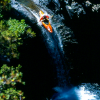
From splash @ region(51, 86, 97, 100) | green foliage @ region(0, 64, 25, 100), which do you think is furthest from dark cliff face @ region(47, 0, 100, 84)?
green foliage @ region(0, 64, 25, 100)

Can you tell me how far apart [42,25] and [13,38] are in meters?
3.20

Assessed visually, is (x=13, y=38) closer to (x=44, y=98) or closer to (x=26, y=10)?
(x=26, y=10)

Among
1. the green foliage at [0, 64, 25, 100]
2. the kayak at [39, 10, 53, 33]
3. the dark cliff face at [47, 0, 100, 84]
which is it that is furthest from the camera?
the dark cliff face at [47, 0, 100, 84]

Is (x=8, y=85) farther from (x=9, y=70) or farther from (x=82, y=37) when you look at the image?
(x=82, y=37)

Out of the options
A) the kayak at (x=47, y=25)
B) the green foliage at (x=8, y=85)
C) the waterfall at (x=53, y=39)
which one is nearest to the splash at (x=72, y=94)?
the waterfall at (x=53, y=39)

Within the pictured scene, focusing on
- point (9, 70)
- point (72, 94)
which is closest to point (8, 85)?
point (9, 70)

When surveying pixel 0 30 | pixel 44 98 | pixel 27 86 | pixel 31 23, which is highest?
pixel 31 23

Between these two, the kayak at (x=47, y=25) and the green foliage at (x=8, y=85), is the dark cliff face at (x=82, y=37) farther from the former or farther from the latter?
the green foliage at (x=8, y=85)

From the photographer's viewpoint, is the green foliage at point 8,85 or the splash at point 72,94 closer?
the green foliage at point 8,85

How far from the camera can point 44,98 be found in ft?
25.0

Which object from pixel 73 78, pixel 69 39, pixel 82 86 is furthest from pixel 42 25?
pixel 82 86

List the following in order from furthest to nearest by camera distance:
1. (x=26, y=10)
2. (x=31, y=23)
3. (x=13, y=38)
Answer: (x=26, y=10) < (x=31, y=23) < (x=13, y=38)

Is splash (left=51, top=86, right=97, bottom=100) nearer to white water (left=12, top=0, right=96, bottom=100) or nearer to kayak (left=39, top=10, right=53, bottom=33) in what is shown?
white water (left=12, top=0, right=96, bottom=100)

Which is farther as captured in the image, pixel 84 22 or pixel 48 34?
pixel 84 22
